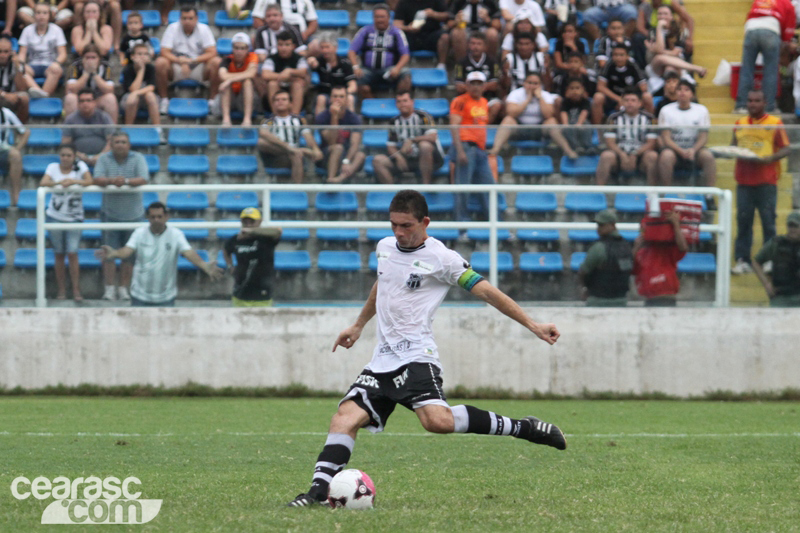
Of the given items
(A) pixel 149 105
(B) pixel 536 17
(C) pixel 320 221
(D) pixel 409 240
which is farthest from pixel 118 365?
(B) pixel 536 17

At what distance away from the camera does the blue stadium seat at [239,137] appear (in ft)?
42.4

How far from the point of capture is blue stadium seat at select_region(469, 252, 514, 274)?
12664 millimetres

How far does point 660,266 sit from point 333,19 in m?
8.56

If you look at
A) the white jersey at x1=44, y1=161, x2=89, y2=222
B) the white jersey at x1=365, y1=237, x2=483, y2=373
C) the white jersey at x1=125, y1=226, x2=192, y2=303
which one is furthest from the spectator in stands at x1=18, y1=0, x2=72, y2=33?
the white jersey at x1=365, y1=237, x2=483, y2=373

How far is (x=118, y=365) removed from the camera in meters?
13.1

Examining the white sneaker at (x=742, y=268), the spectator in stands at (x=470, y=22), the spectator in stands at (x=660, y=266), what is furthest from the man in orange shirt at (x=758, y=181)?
the spectator in stands at (x=470, y=22)

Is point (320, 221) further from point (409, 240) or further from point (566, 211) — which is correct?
point (409, 240)

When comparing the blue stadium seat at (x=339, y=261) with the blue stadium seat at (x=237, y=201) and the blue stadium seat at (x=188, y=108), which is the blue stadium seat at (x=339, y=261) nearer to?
the blue stadium seat at (x=237, y=201)

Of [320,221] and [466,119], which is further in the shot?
[466,119]

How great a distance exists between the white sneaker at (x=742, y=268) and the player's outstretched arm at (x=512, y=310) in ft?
23.0

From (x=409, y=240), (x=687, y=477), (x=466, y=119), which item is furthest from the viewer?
(x=466, y=119)

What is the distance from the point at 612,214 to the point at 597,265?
24.6 inches

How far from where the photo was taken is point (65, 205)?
12.8m

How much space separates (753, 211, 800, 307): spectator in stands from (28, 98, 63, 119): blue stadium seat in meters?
10.8
